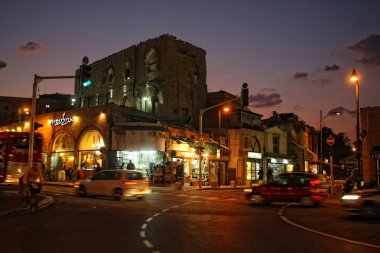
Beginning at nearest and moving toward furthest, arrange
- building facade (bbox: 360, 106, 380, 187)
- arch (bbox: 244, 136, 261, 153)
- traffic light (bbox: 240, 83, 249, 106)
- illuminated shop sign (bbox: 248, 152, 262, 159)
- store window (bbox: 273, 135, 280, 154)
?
traffic light (bbox: 240, 83, 249, 106), building facade (bbox: 360, 106, 380, 187), illuminated shop sign (bbox: 248, 152, 262, 159), arch (bbox: 244, 136, 261, 153), store window (bbox: 273, 135, 280, 154)

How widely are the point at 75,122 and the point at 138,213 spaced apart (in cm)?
3088

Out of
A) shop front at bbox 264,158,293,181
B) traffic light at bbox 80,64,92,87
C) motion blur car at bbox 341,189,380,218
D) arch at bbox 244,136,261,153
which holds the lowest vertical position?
motion blur car at bbox 341,189,380,218

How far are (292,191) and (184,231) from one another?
10.1 m

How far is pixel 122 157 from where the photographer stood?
40.4 meters

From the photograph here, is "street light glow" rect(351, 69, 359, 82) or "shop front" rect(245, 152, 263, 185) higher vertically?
"street light glow" rect(351, 69, 359, 82)

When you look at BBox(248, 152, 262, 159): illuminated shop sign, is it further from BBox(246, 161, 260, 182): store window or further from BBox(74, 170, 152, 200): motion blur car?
BBox(74, 170, 152, 200): motion blur car

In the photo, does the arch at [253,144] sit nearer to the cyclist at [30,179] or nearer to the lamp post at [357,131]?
the lamp post at [357,131]

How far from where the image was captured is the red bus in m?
28.4

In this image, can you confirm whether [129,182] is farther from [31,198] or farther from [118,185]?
[31,198]

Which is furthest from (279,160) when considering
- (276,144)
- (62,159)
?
(62,159)

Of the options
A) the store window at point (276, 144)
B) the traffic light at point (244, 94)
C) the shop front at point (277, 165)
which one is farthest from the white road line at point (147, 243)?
the store window at point (276, 144)

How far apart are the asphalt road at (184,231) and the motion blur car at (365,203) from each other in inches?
16.7

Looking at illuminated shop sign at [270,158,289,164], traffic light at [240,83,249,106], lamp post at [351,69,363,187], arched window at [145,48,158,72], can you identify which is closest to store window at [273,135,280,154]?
illuminated shop sign at [270,158,289,164]

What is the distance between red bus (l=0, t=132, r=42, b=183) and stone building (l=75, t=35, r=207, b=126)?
20.8 m
